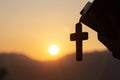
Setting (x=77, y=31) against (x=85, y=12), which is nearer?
(x=85, y=12)

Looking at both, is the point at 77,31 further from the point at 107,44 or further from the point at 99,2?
the point at 99,2

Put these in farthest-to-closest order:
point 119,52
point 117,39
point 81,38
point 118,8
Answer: point 81,38 → point 119,52 → point 117,39 → point 118,8

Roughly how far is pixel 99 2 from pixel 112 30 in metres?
0.66

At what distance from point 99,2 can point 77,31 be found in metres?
2.21

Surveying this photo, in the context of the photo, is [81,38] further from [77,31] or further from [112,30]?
[112,30]

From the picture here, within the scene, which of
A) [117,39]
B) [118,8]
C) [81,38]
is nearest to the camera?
[118,8]

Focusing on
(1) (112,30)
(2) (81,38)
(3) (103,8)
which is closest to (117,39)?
(1) (112,30)

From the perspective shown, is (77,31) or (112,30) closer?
(112,30)

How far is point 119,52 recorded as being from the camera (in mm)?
9422

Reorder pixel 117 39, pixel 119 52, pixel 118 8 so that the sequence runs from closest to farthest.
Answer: pixel 118 8
pixel 117 39
pixel 119 52

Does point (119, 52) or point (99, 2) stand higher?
point (99, 2)

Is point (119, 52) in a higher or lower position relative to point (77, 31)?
lower

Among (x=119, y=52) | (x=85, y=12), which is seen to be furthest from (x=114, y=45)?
(x=85, y=12)

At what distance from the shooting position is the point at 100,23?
8.98 metres
